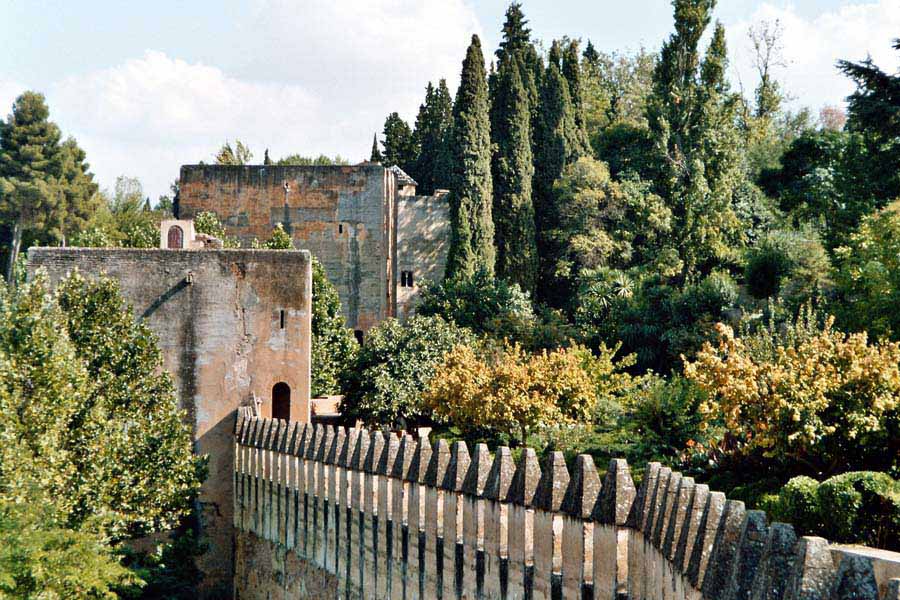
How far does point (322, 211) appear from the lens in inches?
1953

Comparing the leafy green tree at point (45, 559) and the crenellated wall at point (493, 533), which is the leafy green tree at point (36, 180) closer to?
the crenellated wall at point (493, 533)

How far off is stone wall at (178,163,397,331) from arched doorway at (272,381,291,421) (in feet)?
79.7

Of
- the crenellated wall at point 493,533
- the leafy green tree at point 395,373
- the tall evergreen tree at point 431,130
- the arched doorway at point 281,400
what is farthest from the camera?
the tall evergreen tree at point 431,130

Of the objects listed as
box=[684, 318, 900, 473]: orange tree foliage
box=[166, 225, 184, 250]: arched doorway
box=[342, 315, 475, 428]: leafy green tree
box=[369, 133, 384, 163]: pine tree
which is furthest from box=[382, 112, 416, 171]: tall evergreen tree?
box=[684, 318, 900, 473]: orange tree foliage

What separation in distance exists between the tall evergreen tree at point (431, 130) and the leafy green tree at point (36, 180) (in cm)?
2048

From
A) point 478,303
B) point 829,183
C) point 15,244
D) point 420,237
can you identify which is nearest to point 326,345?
point 478,303

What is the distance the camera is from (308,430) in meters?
19.9

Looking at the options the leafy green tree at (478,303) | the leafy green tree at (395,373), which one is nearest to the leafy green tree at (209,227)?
the leafy green tree at (478,303)

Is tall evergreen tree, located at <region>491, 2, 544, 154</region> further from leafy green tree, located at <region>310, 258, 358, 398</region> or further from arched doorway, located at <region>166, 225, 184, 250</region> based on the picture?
arched doorway, located at <region>166, 225, 184, 250</region>

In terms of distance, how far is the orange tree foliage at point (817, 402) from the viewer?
737 inches

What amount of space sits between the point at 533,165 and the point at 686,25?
11.3 meters

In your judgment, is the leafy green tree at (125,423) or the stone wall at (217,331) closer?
the leafy green tree at (125,423)

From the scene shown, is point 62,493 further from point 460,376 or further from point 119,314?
point 460,376

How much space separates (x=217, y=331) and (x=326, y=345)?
12.9 meters
